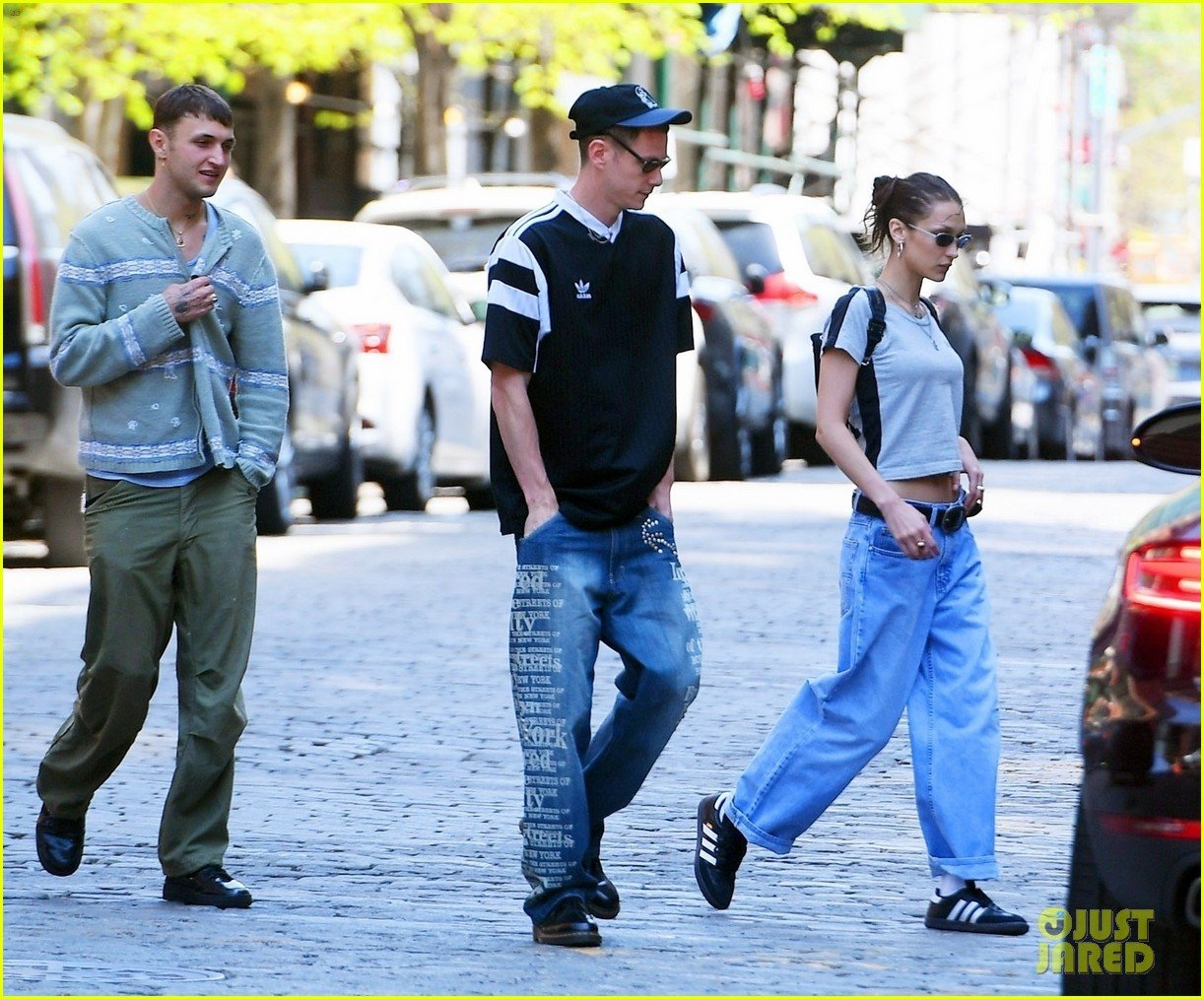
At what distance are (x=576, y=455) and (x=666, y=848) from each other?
1.52 meters

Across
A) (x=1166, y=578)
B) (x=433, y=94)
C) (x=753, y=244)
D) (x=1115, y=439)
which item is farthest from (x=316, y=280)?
(x=433, y=94)

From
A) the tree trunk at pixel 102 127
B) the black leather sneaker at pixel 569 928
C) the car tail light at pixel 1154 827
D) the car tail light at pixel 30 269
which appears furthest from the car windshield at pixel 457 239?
the car tail light at pixel 1154 827

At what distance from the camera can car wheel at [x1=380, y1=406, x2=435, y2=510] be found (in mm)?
17641

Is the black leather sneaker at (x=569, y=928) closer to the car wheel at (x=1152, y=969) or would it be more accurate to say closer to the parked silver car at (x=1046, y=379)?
the car wheel at (x=1152, y=969)

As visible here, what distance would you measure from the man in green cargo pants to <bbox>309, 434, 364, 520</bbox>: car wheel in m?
9.73

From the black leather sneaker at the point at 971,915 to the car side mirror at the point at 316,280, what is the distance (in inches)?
390

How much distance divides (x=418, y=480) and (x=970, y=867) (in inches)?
471

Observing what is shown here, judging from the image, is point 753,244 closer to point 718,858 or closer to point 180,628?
point 180,628

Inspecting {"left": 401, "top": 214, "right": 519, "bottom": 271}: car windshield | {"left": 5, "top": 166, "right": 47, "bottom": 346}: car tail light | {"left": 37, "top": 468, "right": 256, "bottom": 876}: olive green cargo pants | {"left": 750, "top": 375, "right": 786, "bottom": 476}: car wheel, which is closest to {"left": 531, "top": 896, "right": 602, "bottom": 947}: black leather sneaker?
{"left": 37, "top": 468, "right": 256, "bottom": 876}: olive green cargo pants

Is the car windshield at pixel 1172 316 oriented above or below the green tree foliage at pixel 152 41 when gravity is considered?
below

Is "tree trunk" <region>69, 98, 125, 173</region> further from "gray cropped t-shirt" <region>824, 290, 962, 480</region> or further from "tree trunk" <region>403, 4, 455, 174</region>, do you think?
"gray cropped t-shirt" <region>824, 290, 962, 480</region>

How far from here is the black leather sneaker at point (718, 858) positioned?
6305mm

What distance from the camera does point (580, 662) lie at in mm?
6008

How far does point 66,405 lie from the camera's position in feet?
41.9
